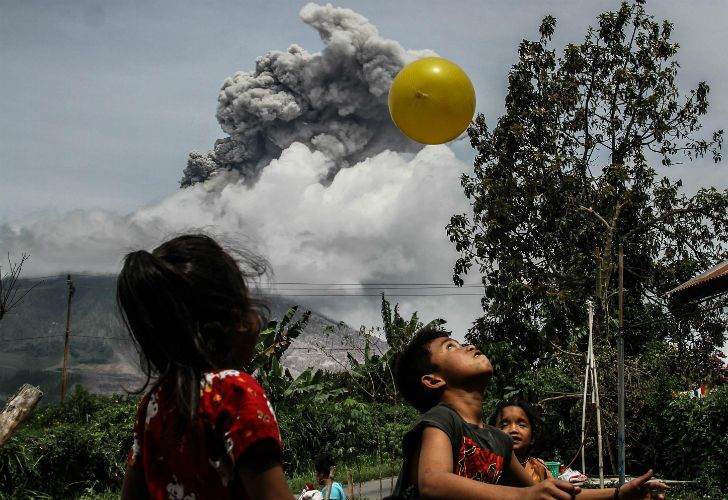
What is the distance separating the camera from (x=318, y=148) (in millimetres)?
103312

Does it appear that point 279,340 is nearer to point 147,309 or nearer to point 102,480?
→ point 102,480

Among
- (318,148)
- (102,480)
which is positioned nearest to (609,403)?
(102,480)

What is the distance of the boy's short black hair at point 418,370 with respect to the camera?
252 cm

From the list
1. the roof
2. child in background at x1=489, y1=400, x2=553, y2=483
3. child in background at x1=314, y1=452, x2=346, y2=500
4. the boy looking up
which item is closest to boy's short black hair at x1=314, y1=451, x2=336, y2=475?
child in background at x1=314, y1=452, x2=346, y2=500

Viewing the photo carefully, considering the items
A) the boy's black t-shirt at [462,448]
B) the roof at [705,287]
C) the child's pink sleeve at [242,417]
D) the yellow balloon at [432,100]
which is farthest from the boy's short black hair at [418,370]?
the roof at [705,287]

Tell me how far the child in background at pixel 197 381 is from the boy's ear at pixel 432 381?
82 cm

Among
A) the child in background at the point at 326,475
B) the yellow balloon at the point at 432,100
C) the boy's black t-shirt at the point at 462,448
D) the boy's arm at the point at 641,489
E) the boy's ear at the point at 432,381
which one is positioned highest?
the yellow balloon at the point at 432,100

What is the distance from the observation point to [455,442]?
2236 mm

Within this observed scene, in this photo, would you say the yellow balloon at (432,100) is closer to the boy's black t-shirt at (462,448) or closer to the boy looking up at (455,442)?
the boy looking up at (455,442)

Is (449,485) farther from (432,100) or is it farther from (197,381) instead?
(432,100)

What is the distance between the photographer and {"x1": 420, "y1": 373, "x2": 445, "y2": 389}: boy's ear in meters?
2.48

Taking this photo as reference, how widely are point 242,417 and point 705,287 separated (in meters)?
11.4

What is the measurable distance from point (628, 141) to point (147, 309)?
2110 cm

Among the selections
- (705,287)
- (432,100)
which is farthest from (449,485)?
(705,287)
